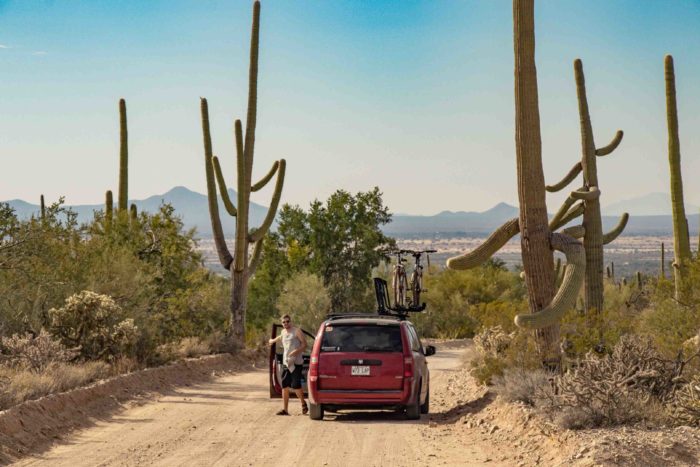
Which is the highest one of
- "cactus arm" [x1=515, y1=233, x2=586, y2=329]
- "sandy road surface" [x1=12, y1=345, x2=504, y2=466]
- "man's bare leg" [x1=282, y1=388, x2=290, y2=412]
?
"cactus arm" [x1=515, y1=233, x2=586, y2=329]

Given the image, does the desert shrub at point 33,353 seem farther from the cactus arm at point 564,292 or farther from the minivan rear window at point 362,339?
the cactus arm at point 564,292

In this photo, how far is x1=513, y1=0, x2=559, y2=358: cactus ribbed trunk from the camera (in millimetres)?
18578

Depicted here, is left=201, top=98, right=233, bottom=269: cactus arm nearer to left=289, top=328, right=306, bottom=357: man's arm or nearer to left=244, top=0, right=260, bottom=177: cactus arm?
left=244, top=0, right=260, bottom=177: cactus arm

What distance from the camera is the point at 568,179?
29.6 metres

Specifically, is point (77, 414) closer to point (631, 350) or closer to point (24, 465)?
point (24, 465)

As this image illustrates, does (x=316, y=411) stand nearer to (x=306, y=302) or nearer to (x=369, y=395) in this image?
(x=369, y=395)

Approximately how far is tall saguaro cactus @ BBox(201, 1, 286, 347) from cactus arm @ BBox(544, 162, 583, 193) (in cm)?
938

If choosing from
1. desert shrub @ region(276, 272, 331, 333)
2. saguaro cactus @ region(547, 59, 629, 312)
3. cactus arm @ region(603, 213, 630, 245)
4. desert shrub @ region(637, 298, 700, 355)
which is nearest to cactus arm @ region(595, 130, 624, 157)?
saguaro cactus @ region(547, 59, 629, 312)

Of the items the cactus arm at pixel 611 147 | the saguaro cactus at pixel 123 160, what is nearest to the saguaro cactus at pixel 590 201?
the cactus arm at pixel 611 147

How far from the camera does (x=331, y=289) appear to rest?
4966cm

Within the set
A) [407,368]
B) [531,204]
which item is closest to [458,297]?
[531,204]

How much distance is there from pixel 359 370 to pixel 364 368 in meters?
0.09

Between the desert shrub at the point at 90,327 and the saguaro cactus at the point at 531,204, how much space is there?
363 inches

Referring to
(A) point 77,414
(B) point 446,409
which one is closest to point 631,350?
(B) point 446,409
